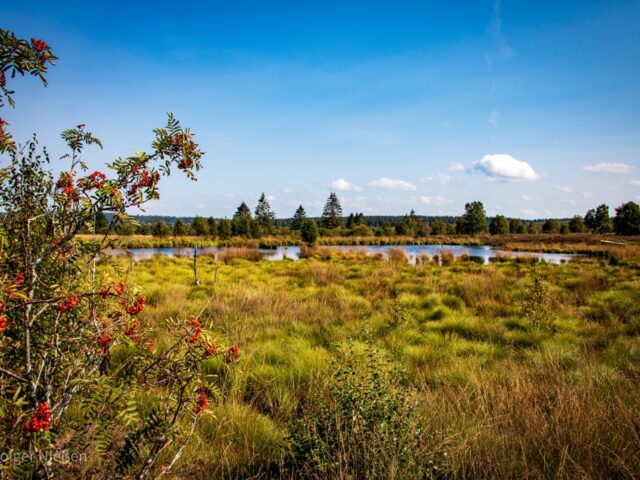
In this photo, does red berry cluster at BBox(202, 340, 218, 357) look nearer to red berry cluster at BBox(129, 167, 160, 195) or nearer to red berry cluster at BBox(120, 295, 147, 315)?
red berry cluster at BBox(120, 295, 147, 315)

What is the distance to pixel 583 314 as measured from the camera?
26.0ft

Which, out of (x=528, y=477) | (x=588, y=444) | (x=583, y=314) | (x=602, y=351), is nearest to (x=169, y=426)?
(x=528, y=477)

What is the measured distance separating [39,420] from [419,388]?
12.3 ft

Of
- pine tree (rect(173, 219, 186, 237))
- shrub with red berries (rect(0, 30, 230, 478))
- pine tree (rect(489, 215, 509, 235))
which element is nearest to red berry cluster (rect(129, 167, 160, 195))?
shrub with red berries (rect(0, 30, 230, 478))

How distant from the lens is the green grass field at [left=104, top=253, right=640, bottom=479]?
8.43 feet

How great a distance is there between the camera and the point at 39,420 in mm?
1328

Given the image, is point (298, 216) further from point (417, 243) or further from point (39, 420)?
point (39, 420)

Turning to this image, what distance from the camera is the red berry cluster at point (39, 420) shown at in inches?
50.3

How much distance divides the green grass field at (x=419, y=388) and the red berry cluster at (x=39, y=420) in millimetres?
969

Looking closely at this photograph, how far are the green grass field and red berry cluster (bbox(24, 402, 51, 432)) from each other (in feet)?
3.18

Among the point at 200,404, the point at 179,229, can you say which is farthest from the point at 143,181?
the point at 179,229

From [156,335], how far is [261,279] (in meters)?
7.56

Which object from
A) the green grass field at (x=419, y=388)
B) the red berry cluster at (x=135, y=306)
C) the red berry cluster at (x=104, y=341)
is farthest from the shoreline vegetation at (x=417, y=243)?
the red berry cluster at (x=135, y=306)

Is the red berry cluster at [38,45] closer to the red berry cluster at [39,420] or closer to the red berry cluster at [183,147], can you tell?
the red berry cluster at [183,147]
